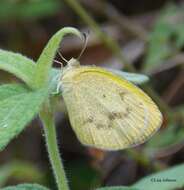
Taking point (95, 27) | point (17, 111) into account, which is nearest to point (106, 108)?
point (17, 111)

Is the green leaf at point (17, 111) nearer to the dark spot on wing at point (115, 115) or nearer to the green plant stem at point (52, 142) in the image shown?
the green plant stem at point (52, 142)

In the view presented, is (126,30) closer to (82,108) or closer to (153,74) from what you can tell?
(153,74)

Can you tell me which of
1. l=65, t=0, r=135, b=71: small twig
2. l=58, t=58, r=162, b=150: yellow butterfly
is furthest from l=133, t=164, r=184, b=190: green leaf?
l=65, t=0, r=135, b=71: small twig

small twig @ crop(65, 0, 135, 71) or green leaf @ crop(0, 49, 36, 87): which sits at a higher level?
small twig @ crop(65, 0, 135, 71)

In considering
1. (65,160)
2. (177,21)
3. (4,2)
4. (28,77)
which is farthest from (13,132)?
(4,2)

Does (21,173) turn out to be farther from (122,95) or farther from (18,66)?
(18,66)

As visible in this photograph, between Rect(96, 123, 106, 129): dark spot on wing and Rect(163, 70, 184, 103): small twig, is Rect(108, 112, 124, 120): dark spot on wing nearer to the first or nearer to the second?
Rect(96, 123, 106, 129): dark spot on wing

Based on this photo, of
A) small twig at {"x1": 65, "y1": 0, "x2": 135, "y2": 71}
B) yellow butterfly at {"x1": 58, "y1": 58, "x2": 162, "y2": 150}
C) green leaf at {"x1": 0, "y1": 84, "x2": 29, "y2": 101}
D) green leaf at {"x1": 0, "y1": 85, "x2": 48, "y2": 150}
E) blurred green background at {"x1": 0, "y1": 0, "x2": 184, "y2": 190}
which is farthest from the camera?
small twig at {"x1": 65, "y1": 0, "x2": 135, "y2": 71}
